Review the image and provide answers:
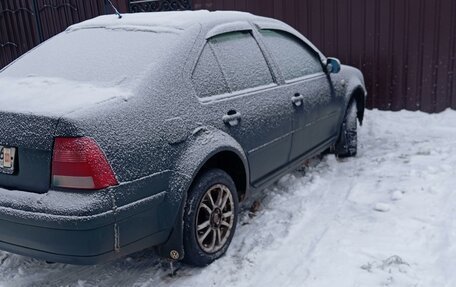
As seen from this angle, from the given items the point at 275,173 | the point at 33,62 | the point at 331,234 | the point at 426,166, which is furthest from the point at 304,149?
the point at 33,62

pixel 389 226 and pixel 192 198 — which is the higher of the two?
pixel 192 198

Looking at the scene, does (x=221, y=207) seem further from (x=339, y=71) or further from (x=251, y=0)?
(x=251, y=0)

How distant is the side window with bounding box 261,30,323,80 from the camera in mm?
4230

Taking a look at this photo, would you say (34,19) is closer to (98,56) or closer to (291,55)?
(291,55)

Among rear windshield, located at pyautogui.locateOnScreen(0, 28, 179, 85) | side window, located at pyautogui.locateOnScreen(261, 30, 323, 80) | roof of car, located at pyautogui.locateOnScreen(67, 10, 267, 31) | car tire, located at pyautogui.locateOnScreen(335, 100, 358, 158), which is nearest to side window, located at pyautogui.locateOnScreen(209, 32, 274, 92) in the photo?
roof of car, located at pyautogui.locateOnScreen(67, 10, 267, 31)

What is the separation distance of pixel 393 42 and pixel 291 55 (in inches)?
115

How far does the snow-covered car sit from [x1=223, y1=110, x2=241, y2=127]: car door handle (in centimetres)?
1

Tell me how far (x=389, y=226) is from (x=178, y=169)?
1.77 metres

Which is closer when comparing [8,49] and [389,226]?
[389,226]

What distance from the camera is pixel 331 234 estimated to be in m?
3.67

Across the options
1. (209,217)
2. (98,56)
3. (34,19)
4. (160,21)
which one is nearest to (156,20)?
(160,21)

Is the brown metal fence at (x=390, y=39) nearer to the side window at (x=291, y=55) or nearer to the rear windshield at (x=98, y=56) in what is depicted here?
the side window at (x=291, y=55)

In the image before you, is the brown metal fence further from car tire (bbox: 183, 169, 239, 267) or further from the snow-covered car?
car tire (bbox: 183, 169, 239, 267)

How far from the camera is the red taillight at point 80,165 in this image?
253cm
